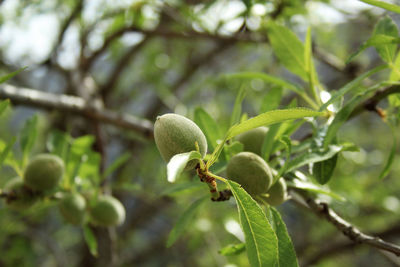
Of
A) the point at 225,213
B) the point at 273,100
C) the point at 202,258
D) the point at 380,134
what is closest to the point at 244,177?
the point at 273,100

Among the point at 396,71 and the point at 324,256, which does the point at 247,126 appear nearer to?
the point at 396,71

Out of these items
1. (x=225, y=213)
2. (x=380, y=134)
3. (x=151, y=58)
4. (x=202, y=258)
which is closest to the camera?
(x=225, y=213)

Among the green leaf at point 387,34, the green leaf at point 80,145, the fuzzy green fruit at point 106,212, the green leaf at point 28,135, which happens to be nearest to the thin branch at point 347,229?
the green leaf at point 387,34

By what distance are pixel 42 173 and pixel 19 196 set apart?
11cm

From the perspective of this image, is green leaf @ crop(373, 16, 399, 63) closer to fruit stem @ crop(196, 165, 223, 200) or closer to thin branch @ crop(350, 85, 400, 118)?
thin branch @ crop(350, 85, 400, 118)

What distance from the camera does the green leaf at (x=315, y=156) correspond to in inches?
30.8

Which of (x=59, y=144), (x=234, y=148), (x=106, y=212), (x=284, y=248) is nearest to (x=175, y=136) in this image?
(x=234, y=148)

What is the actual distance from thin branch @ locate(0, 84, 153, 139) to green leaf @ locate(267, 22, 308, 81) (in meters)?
0.77

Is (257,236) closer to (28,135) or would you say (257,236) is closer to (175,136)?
(175,136)

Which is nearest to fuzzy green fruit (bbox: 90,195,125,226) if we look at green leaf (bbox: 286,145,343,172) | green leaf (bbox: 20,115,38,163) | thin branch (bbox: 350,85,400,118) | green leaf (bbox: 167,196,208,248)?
green leaf (bbox: 20,115,38,163)

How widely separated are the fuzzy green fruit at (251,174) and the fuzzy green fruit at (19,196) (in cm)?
71

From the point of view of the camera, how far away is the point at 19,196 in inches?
42.5

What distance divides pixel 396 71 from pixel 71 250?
428 cm

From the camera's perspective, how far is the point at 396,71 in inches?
32.8
